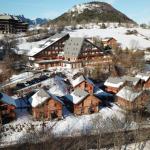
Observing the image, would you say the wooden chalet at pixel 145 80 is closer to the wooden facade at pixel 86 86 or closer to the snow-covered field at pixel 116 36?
the wooden facade at pixel 86 86

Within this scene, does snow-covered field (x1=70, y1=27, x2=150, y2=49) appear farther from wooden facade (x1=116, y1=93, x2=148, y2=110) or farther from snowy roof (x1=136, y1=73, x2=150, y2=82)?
wooden facade (x1=116, y1=93, x2=148, y2=110)

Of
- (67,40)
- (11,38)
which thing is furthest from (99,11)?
(67,40)

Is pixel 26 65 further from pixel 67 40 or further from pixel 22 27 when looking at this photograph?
pixel 22 27

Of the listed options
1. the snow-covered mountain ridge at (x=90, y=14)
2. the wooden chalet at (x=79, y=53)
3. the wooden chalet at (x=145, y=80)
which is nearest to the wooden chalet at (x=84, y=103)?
the wooden chalet at (x=145, y=80)

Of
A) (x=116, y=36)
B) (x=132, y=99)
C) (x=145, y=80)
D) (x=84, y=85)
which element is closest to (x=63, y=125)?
(x=132, y=99)

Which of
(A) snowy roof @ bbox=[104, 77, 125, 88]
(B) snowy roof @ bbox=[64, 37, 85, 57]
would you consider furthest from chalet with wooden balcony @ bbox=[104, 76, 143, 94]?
(B) snowy roof @ bbox=[64, 37, 85, 57]

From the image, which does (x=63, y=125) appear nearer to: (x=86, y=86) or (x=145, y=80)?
(x=86, y=86)
